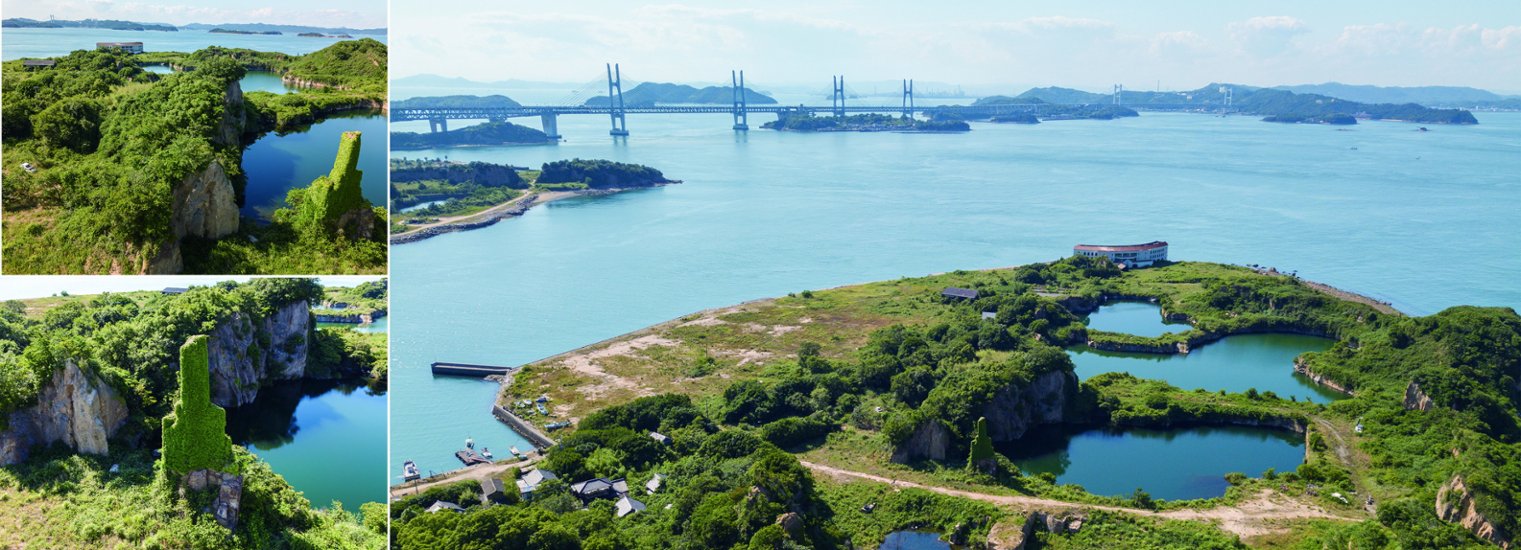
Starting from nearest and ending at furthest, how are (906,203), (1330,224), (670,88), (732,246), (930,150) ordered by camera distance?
(732,246) < (1330,224) < (906,203) < (930,150) < (670,88)

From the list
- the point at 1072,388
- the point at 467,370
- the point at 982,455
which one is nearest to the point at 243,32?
the point at 982,455

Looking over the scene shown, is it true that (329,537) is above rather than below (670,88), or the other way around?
below

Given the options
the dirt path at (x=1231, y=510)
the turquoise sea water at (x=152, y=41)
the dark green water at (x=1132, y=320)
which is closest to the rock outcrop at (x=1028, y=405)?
the dirt path at (x=1231, y=510)

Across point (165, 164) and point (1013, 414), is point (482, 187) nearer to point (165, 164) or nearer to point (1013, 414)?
point (1013, 414)

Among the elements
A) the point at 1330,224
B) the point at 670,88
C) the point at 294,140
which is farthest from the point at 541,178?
the point at 670,88

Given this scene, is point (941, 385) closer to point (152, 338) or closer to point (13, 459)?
point (152, 338)

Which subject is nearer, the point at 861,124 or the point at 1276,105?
the point at 861,124
